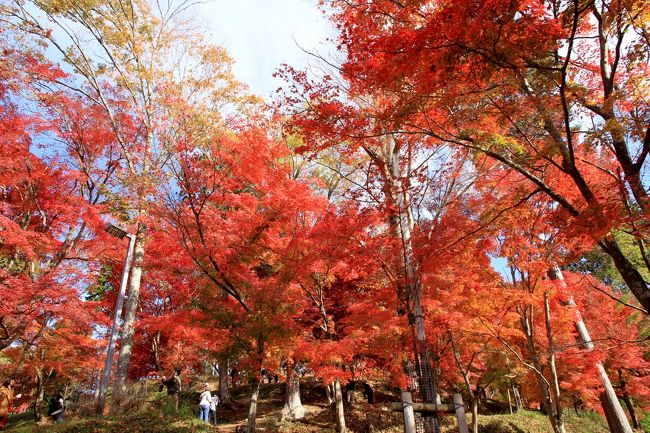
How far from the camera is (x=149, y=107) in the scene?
14930mm

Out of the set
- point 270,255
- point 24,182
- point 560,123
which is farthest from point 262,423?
point 560,123

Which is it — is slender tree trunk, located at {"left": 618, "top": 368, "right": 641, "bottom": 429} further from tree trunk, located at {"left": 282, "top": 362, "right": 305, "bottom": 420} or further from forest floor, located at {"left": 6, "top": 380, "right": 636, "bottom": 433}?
tree trunk, located at {"left": 282, "top": 362, "right": 305, "bottom": 420}

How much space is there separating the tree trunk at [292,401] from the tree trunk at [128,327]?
5.67 m

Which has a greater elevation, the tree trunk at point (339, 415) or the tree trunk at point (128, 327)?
the tree trunk at point (128, 327)

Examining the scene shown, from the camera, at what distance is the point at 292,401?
14.7m

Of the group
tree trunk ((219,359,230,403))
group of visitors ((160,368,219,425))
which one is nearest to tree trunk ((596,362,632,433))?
group of visitors ((160,368,219,425))

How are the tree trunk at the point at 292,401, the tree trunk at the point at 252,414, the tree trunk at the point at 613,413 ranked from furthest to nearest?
the tree trunk at the point at 292,401 < the tree trunk at the point at 252,414 < the tree trunk at the point at 613,413

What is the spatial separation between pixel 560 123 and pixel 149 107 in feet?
45.8

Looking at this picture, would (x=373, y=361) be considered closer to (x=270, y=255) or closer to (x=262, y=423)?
(x=262, y=423)

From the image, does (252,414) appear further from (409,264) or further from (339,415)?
(409,264)

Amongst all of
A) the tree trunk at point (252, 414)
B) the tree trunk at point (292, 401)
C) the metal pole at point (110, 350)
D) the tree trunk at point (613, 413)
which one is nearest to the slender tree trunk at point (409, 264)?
the tree trunk at point (252, 414)

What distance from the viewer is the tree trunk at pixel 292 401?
569 inches

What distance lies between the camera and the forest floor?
30.3 ft

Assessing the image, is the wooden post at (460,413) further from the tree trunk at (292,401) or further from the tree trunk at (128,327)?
the tree trunk at (128,327)
